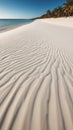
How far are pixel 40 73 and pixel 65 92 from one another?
1247 mm

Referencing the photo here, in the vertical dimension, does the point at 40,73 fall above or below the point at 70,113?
above

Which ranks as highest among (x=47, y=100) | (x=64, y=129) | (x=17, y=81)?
(x=17, y=81)

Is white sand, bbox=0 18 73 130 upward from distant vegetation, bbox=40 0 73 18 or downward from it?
downward

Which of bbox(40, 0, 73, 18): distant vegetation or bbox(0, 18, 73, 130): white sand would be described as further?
bbox(40, 0, 73, 18): distant vegetation

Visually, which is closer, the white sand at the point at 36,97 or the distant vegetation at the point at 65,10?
the white sand at the point at 36,97

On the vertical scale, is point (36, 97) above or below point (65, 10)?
below

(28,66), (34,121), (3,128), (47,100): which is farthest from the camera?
(28,66)

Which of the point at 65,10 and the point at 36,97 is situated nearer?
→ the point at 36,97

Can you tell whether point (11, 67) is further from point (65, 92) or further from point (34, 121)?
point (34, 121)

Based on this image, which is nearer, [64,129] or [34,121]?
[64,129]

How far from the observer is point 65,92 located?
3.33 meters

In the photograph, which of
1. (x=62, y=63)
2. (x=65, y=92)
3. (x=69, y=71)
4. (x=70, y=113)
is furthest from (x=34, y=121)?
(x=62, y=63)

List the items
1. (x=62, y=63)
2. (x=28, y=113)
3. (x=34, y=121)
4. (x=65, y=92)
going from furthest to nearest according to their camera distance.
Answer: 1. (x=62, y=63)
2. (x=65, y=92)
3. (x=28, y=113)
4. (x=34, y=121)

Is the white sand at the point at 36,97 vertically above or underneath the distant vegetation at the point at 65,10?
underneath
